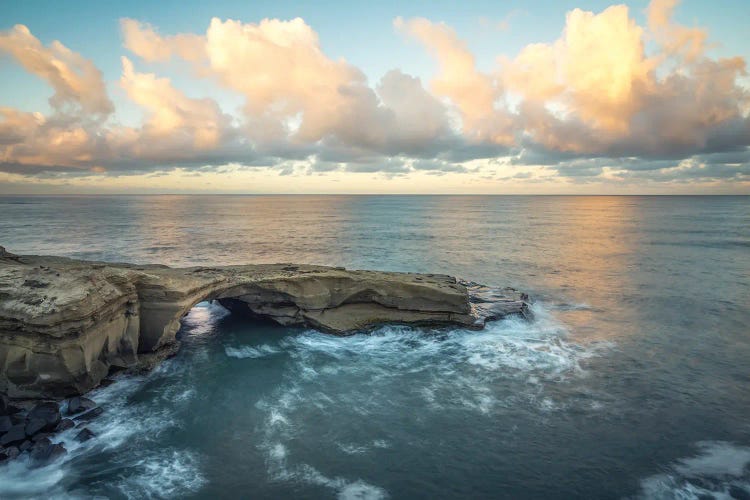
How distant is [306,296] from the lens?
27.1 m

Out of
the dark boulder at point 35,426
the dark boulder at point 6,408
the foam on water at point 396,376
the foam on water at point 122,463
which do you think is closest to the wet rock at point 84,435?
the foam on water at point 122,463

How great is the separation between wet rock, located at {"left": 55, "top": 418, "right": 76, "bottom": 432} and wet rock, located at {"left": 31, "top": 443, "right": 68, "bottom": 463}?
53.5 inches

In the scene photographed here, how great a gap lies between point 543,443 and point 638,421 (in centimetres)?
484

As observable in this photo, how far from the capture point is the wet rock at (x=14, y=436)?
14617mm

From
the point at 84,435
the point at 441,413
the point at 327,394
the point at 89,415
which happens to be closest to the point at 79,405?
the point at 89,415

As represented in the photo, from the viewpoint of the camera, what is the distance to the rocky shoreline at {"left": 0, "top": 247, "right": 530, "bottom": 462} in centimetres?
1719

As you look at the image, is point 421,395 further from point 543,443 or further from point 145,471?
point 145,471

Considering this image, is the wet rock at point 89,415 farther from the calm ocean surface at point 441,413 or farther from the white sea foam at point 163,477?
the white sea foam at point 163,477

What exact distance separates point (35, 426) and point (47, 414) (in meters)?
0.77

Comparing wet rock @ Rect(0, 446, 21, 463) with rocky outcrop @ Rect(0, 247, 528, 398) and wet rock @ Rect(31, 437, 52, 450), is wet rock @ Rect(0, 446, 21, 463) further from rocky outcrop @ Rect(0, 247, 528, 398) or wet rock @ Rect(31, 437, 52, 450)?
rocky outcrop @ Rect(0, 247, 528, 398)

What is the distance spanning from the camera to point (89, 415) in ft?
55.6

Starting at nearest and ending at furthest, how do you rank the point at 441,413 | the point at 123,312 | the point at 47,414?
the point at 47,414
the point at 441,413
the point at 123,312

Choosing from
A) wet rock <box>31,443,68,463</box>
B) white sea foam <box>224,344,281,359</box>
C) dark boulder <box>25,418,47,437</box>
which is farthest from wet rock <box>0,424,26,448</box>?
white sea foam <box>224,344,281,359</box>

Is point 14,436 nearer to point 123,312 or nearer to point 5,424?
point 5,424
